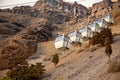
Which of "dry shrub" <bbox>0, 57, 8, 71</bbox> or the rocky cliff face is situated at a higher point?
the rocky cliff face

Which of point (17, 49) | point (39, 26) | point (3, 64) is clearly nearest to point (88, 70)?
point (3, 64)

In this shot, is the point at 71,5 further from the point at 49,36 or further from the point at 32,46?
the point at 32,46

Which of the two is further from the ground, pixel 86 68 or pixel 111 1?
pixel 111 1

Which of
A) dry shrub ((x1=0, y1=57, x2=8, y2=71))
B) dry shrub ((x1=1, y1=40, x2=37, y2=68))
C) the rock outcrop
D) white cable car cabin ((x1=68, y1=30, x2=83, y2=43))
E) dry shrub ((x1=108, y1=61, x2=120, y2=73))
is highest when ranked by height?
the rock outcrop

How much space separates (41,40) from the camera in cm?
7119

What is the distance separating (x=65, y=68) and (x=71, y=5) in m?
108

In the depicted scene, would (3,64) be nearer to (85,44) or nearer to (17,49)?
(17,49)

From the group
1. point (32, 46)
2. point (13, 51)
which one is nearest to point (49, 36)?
point (32, 46)

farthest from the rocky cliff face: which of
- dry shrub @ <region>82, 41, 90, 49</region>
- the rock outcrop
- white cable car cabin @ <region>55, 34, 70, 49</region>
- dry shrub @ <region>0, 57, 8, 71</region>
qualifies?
white cable car cabin @ <region>55, 34, 70, 49</region>

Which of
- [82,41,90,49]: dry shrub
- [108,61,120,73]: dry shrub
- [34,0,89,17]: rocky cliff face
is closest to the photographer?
[108,61,120,73]: dry shrub

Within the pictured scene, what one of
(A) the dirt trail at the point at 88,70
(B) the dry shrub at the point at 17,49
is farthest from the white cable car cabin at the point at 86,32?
(A) the dirt trail at the point at 88,70

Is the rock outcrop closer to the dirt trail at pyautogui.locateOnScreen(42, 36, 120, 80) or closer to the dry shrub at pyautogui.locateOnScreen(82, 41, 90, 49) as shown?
the dry shrub at pyautogui.locateOnScreen(82, 41, 90, 49)

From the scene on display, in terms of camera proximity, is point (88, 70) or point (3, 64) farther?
point (3, 64)

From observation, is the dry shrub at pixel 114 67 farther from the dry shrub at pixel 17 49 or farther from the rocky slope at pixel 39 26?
the dry shrub at pixel 17 49
